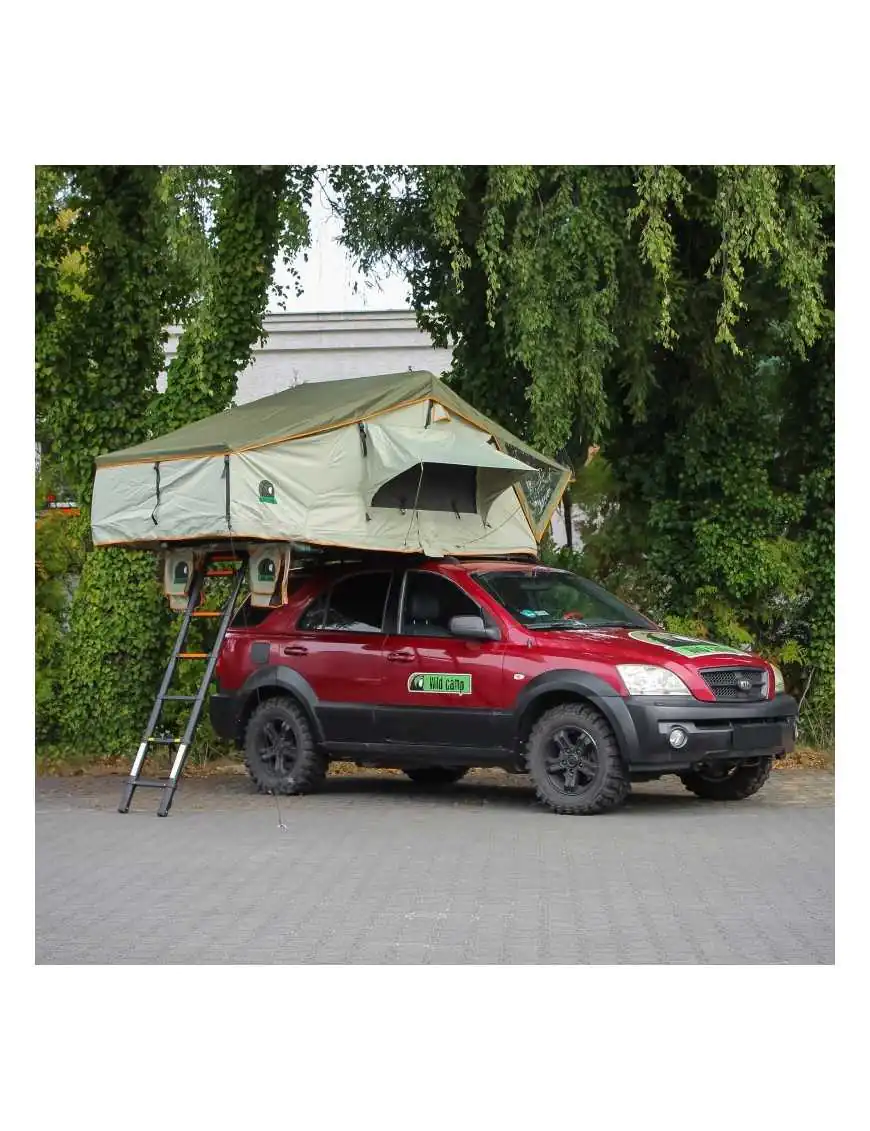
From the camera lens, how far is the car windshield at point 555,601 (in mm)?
13117

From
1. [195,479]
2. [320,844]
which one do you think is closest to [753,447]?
[195,479]

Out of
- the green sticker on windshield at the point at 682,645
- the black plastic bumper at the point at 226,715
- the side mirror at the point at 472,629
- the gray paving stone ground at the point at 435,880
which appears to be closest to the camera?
the gray paving stone ground at the point at 435,880

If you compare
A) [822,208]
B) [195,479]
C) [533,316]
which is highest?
[822,208]

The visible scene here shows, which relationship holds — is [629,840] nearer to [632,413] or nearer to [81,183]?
[632,413]

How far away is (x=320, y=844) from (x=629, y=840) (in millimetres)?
2098

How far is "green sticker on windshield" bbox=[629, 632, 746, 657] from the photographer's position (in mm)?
12492

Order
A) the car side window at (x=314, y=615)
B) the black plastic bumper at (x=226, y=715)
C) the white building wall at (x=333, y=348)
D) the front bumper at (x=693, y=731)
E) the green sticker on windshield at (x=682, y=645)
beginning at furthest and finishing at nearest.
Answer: the white building wall at (x=333, y=348), the black plastic bumper at (x=226, y=715), the car side window at (x=314, y=615), the green sticker on windshield at (x=682, y=645), the front bumper at (x=693, y=731)

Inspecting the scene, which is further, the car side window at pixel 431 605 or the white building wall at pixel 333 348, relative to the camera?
the white building wall at pixel 333 348

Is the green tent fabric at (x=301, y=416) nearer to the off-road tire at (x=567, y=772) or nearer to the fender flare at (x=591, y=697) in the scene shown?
the fender flare at (x=591, y=697)

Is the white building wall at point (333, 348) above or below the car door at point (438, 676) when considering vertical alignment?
above

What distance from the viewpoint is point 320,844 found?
1145cm

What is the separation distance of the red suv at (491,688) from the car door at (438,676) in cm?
1

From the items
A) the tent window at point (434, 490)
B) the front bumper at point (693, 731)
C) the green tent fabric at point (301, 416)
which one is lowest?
the front bumper at point (693, 731)

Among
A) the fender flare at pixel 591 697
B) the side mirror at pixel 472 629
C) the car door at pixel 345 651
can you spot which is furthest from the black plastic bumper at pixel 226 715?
the fender flare at pixel 591 697
